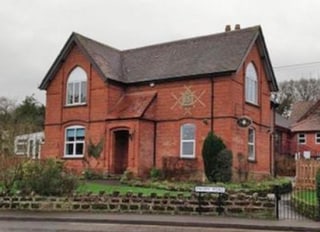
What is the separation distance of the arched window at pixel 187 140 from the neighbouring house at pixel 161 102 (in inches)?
2.4

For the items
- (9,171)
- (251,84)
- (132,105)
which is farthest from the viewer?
(251,84)

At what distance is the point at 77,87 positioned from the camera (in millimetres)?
33344

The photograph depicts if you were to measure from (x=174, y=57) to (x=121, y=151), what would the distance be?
7.08 meters

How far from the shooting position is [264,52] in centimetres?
3247

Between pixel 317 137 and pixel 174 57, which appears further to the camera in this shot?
pixel 317 137

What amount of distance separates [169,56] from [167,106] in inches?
157

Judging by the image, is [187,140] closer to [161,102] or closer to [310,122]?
[161,102]

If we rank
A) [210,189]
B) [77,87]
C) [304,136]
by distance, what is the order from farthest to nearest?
1. [304,136]
2. [77,87]
3. [210,189]

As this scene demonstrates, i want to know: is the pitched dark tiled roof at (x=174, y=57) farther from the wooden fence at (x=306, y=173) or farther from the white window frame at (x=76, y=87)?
the wooden fence at (x=306, y=173)

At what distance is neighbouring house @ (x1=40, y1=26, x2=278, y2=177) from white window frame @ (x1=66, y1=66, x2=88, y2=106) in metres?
0.07

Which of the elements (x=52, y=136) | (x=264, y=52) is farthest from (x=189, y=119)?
(x=52, y=136)

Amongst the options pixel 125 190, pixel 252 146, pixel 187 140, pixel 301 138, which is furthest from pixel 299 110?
pixel 125 190

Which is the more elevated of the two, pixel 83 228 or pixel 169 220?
pixel 169 220

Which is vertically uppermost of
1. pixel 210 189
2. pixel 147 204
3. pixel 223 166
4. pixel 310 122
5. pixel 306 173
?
pixel 310 122
